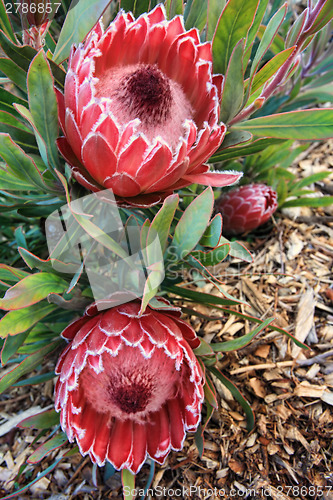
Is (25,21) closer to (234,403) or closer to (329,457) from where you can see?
(234,403)

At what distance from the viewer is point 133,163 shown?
763 millimetres

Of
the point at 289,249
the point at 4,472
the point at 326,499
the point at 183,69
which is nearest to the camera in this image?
the point at 183,69

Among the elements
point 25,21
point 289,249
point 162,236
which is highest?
point 25,21

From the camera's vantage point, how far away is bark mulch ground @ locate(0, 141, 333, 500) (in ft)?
4.05

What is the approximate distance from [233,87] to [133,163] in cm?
28

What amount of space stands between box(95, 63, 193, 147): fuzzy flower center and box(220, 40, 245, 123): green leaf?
0.35 ft

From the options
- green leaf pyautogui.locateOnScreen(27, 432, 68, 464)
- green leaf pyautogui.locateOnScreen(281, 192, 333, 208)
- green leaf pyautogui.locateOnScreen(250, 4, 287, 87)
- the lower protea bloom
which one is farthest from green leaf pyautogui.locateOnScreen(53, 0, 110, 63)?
green leaf pyautogui.locateOnScreen(281, 192, 333, 208)

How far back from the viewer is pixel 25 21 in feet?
3.02

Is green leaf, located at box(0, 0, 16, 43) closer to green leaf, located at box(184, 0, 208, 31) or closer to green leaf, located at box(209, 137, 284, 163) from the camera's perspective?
green leaf, located at box(184, 0, 208, 31)

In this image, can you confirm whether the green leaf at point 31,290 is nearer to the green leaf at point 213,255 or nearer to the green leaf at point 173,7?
the green leaf at point 213,255

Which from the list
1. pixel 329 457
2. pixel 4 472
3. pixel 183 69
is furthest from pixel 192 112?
pixel 4 472

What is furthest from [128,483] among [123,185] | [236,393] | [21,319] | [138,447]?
[123,185]

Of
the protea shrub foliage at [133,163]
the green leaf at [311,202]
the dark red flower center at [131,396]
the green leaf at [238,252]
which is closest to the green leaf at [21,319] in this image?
the protea shrub foliage at [133,163]

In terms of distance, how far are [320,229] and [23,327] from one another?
55.0 inches
